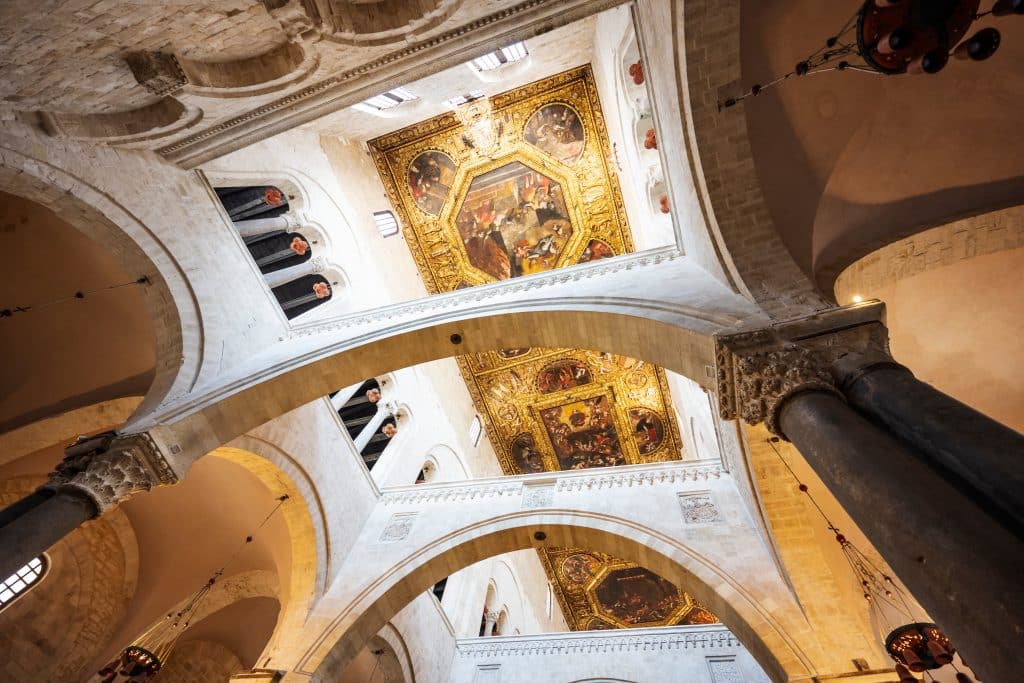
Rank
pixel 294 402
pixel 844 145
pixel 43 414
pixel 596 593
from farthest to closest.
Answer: pixel 596 593 → pixel 43 414 → pixel 294 402 → pixel 844 145

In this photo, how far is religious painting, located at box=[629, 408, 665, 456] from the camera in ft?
44.2

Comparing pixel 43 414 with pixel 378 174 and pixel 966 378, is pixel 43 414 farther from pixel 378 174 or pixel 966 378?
pixel 966 378

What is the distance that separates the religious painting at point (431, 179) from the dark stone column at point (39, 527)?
10644 millimetres

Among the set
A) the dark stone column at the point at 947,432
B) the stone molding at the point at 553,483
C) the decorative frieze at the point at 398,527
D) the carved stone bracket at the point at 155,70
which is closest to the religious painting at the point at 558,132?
the stone molding at the point at 553,483

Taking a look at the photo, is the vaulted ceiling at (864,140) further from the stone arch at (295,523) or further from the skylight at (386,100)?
the skylight at (386,100)

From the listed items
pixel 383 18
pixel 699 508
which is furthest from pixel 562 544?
pixel 383 18

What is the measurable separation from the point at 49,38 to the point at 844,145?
685cm

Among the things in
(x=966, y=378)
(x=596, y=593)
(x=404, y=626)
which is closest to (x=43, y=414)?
(x=404, y=626)

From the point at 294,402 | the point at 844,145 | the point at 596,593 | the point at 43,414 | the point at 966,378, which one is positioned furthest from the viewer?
the point at 596,593

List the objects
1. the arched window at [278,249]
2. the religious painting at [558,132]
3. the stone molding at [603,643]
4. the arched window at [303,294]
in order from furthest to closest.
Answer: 1. the religious painting at [558,132]
2. the arched window at [303,294]
3. the arched window at [278,249]
4. the stone molding at [603,643]

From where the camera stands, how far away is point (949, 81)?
380 cm

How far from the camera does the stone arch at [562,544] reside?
5.23 m

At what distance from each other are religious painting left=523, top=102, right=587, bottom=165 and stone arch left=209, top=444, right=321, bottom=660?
31.1 feet

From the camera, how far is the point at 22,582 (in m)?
7.18
